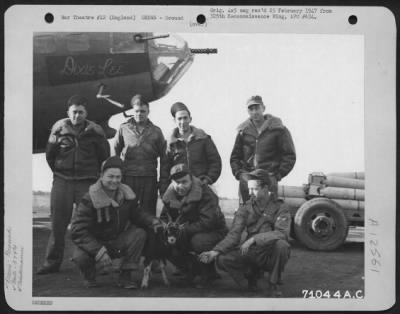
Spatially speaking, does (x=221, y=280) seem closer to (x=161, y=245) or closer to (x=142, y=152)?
(x=161, y=245)

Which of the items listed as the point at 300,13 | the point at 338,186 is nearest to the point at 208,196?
the point at 338,186

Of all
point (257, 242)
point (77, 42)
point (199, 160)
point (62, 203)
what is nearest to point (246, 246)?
point (257, 242)

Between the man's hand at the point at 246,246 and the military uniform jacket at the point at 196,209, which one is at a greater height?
the military uniform jacket at the point at 196,209

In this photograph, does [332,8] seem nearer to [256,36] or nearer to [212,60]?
[256,36]

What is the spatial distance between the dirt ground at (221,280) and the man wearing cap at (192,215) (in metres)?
0.10

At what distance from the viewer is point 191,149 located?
12.6ft

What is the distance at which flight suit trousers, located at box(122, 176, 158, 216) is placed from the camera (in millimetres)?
3801

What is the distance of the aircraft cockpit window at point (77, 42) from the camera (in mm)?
3822

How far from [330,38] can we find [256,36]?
0.51 metres

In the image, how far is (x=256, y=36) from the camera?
3850 mm

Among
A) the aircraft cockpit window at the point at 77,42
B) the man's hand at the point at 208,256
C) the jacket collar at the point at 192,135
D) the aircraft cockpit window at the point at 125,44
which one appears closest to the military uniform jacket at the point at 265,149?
the jacket collar at the point at 192,135

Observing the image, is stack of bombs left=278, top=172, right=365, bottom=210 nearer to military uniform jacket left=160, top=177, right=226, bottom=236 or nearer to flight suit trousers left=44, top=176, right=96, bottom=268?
military uniform jacket left=160, top=177, right=226, bottom=236

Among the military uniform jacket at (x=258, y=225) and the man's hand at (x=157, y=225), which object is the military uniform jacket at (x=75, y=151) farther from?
the military uniform jacket at (x=258, y=225)

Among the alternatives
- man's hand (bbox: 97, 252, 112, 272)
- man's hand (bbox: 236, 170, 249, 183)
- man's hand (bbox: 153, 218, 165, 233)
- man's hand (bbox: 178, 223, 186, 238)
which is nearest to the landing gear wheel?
man's hand (bbox: 236, 170, 249, 183)
